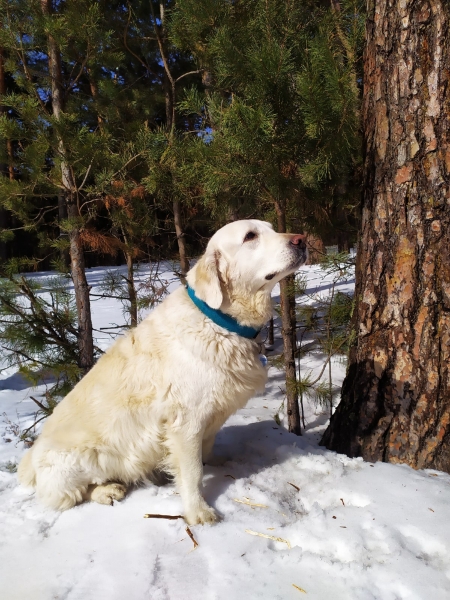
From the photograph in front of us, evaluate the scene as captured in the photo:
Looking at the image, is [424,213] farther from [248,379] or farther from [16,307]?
[16,307]

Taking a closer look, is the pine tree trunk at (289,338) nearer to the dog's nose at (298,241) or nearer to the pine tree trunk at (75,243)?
the dog's nose at (298,241)

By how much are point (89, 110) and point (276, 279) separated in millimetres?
3838

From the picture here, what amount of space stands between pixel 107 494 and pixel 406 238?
6.76 ft

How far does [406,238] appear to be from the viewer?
2121 mm

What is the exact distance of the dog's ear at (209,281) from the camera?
6.63ft

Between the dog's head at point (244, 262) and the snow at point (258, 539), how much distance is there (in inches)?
38.9

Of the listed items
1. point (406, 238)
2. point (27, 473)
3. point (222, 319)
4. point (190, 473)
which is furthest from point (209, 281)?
point (27, 473)

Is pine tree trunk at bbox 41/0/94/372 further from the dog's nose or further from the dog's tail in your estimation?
the dog's nose

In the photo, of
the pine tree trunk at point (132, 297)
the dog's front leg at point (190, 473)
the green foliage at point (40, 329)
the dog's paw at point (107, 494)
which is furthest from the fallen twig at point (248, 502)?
the pine tree trunk at point (132, 297)

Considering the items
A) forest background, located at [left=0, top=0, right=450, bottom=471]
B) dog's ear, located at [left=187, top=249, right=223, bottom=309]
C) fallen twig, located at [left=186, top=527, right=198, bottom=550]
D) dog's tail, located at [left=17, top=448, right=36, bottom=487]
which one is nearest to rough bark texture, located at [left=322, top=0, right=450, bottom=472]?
forest background, located at [left=0, top=0, right=450, bottom=471]

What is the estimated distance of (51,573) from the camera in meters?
1.52

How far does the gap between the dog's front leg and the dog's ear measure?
2.23 ft

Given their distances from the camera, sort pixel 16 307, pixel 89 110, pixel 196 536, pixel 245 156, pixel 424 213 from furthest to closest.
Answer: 1. pixel 89 110
2. pixel 16 307
3. pixel 245 156
4. pixel 424 213
5. pixel 196 536

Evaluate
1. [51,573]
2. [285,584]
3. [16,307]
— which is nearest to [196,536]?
[285,584]
